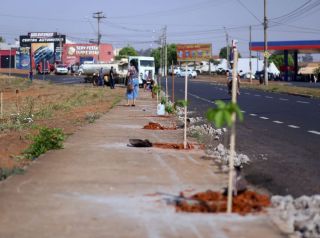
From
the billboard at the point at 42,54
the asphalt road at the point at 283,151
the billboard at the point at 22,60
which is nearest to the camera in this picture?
the asphalt road at the point at 283,151

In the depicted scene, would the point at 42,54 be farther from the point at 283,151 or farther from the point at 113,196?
the point at 113,196

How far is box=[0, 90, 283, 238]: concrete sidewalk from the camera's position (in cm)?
630

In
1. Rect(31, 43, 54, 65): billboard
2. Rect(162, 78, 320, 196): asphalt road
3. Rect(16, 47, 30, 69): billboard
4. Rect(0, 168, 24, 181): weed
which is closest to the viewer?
Rect(0, 168, 24, 181): weed

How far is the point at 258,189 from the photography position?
9078mm

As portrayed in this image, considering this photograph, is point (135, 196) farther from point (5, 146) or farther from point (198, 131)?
point (198, 131)

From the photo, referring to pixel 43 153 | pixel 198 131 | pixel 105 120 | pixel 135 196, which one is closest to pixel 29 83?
pixel 105 120

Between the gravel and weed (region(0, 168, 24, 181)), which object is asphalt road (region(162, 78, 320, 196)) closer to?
the gravel

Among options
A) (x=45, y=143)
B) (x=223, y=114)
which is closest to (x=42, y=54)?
(x=45, y=143)

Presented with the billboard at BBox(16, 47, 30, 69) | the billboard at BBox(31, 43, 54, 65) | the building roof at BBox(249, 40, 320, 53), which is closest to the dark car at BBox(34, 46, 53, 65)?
the billboard at BBox(31, 43, 54, 65)

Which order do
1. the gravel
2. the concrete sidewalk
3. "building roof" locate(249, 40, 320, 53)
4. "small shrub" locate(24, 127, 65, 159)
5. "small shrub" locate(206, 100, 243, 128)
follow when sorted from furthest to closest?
"building roof" locate(249, 40, 320, 53) < "small shrub" locate(24, 127, 65, 159) < "small shrub" locate(206, 100, 243, 128) < the concrete sidewalk < the gravel

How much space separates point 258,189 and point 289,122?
11.8m

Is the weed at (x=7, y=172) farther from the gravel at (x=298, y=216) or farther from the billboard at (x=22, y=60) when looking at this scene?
the billboard at (x=22, y=60)

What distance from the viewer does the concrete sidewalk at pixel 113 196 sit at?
6305mm

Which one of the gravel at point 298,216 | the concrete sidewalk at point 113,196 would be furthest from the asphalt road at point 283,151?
the gravel at point 298,216
